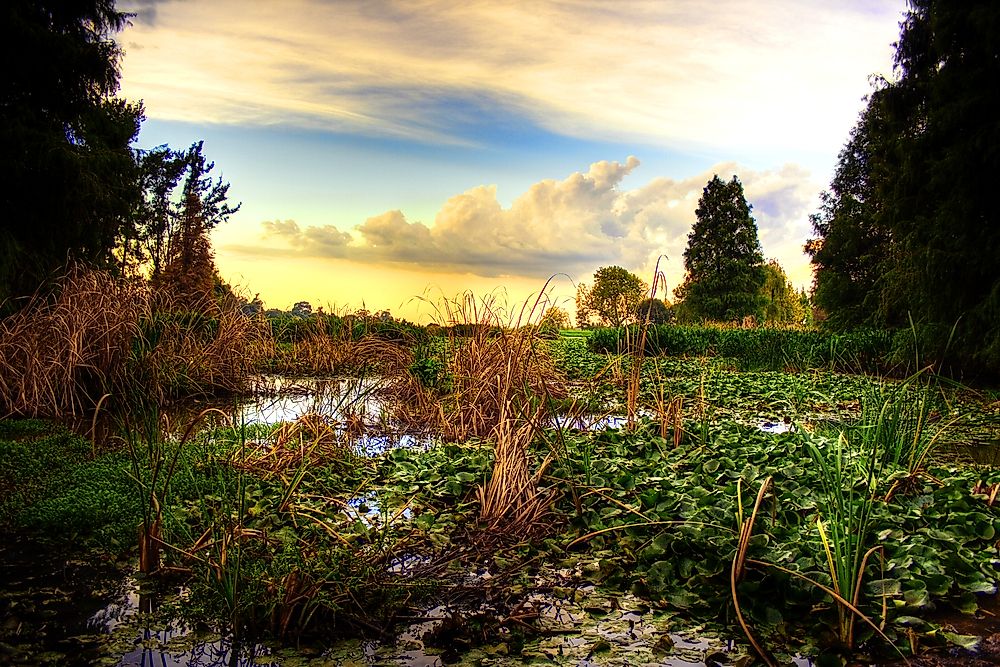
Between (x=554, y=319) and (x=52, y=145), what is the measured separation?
1365 centimetres

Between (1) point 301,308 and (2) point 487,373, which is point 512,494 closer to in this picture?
(2) point 487,373

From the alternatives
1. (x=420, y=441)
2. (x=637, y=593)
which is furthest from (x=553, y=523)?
(x=420, y=441)

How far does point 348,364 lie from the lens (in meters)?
11.9

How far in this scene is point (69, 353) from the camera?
25.2 ft

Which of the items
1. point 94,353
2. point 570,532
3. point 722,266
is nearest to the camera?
point 570,532

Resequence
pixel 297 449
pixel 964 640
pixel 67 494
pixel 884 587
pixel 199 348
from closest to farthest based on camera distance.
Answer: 1. pixel 964 640
2. pixel 884 587
3. pixel 67 494
4. pixel 297 449
5. pixel 199 348

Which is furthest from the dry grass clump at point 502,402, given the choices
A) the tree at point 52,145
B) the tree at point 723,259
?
the tree at point 723,259

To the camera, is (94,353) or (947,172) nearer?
→ (94,353)

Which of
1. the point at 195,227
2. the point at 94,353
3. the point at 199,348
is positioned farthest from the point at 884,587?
the point at 195,227

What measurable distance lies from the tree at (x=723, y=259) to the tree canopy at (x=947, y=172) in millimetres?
17891

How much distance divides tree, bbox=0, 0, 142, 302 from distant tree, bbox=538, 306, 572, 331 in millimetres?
12281

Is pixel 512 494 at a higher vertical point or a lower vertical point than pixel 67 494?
higher

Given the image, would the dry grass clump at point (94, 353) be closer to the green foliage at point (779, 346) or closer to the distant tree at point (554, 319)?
the distant tree at point (554, 319)

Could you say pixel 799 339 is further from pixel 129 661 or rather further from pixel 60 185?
pixel 60 185
